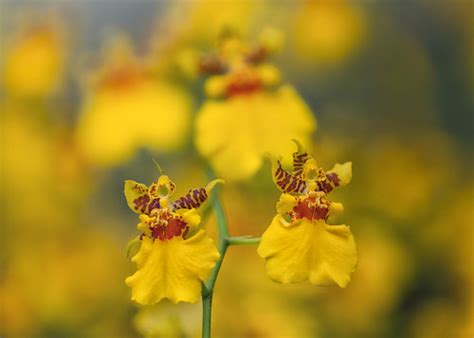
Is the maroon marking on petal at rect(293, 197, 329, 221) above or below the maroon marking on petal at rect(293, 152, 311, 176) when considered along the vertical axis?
below

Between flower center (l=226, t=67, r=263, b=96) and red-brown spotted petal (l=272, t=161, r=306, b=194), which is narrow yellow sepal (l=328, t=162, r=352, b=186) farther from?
flower center (l=226, t=67, r=263, b=96)

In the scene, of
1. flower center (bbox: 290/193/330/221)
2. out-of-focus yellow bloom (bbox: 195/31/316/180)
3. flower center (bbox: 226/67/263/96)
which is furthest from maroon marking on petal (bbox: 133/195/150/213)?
flower center (bbox: 226/67/263/96)

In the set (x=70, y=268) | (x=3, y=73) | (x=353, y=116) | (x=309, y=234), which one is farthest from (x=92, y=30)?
(x=309, y=234)

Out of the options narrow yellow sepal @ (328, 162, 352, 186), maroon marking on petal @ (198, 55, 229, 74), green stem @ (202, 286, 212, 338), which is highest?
maroon marking on petal @ (198, 55, 229, 74)

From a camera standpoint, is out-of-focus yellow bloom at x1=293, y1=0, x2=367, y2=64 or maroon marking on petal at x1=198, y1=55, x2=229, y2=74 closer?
maroon marking on petal at x1=198, y1=55, x2=229, y2=74

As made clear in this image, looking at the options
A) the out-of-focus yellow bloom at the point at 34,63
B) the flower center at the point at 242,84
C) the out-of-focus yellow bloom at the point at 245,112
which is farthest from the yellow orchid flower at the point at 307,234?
the out-of-focus yellow bloom at the point at 34,63

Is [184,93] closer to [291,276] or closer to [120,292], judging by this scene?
[120,292]

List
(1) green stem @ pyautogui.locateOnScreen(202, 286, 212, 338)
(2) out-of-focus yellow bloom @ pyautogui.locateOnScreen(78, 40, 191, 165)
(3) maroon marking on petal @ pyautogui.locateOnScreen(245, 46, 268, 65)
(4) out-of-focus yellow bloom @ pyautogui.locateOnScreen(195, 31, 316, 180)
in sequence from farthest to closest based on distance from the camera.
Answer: (2) out-of-focus yellow bloom @ pyautogui.locateOnScreen(78, 40, 191, 165) < (3) maroon marking on petal @ pyautogui.locateOnScreen(245, 46, 268, 65) < (4) out-of-focus yellow bloom @ pyautogui.locateOnScreen(195, 31, 316, 180) < (1) green stem @ pyautogui.locateOnScreen(202, 286, 212, 338)
